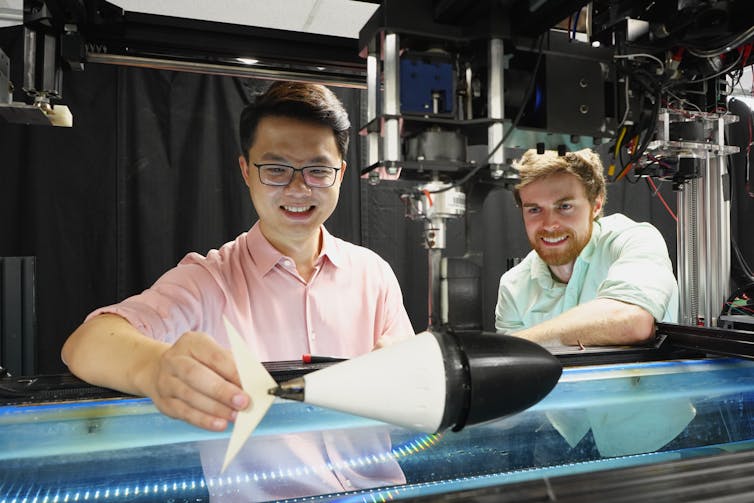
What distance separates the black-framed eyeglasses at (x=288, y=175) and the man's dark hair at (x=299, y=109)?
0.13 m

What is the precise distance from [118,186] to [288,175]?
1795mm

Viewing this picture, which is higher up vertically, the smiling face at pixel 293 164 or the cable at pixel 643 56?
the cable at pixel 643 56

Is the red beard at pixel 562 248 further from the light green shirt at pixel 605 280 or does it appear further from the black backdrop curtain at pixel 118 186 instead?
the black backdrop curtain at pixel 118 186

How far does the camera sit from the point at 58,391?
36.7 inches

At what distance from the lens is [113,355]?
934 millimetres

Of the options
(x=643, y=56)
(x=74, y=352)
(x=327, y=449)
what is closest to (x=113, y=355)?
(x=74, y=352)

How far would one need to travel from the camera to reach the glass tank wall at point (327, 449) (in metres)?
0.76

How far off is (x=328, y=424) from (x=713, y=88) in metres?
1.06

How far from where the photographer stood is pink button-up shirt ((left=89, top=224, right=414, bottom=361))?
147cm

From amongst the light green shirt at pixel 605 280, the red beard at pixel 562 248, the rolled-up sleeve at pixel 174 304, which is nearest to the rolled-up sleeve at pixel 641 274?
the light green shirt at pixel 605 280

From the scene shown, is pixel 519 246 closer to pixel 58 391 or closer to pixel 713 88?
pixel 713 88

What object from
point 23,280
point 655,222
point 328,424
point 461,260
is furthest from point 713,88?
point 655,222

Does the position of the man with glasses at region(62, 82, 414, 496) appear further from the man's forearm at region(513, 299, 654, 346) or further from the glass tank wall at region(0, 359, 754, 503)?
the man's forearm at region(513, 299, 654, 346)

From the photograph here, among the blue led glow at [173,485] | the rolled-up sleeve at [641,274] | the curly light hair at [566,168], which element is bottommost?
the blue led glow at [173,485]
